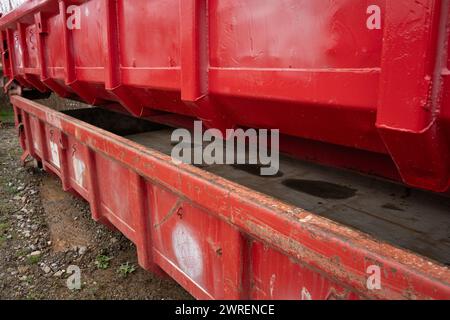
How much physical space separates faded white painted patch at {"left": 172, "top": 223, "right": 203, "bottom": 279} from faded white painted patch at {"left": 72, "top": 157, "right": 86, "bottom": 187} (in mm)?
1440

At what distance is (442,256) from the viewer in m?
1.17

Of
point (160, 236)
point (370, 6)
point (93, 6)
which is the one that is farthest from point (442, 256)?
point (93, 6)

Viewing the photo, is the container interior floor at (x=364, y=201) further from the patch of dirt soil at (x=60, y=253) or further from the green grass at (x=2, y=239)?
the green grass at (x=2, y=239)

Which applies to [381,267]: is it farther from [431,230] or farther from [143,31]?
[143,31]

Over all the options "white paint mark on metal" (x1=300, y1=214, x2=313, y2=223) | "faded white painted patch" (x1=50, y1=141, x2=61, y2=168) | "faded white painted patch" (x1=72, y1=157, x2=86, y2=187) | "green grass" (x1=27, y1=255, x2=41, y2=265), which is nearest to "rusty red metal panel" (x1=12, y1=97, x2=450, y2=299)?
"white paint mark on metal" (x1=300, y1=214, x2=313, y2=223)

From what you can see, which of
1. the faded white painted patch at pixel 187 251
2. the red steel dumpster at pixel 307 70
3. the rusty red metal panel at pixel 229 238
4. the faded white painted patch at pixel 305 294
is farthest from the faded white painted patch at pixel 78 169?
the faded white painted patch at pixel 305 294

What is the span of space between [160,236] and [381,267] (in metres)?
1.40

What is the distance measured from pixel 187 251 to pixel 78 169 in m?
1.72

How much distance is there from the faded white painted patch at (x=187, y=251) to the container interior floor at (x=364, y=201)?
373 mm

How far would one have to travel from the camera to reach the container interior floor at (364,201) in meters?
1.31

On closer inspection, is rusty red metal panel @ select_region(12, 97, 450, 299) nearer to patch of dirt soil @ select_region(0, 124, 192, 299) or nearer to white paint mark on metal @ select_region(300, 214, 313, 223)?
white paint mark on metal @ select_region(300, 214, 313, 223)

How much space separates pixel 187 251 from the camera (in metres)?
1.89

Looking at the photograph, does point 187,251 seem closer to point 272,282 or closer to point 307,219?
point 272,282

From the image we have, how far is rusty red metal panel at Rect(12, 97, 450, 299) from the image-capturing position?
968mm
